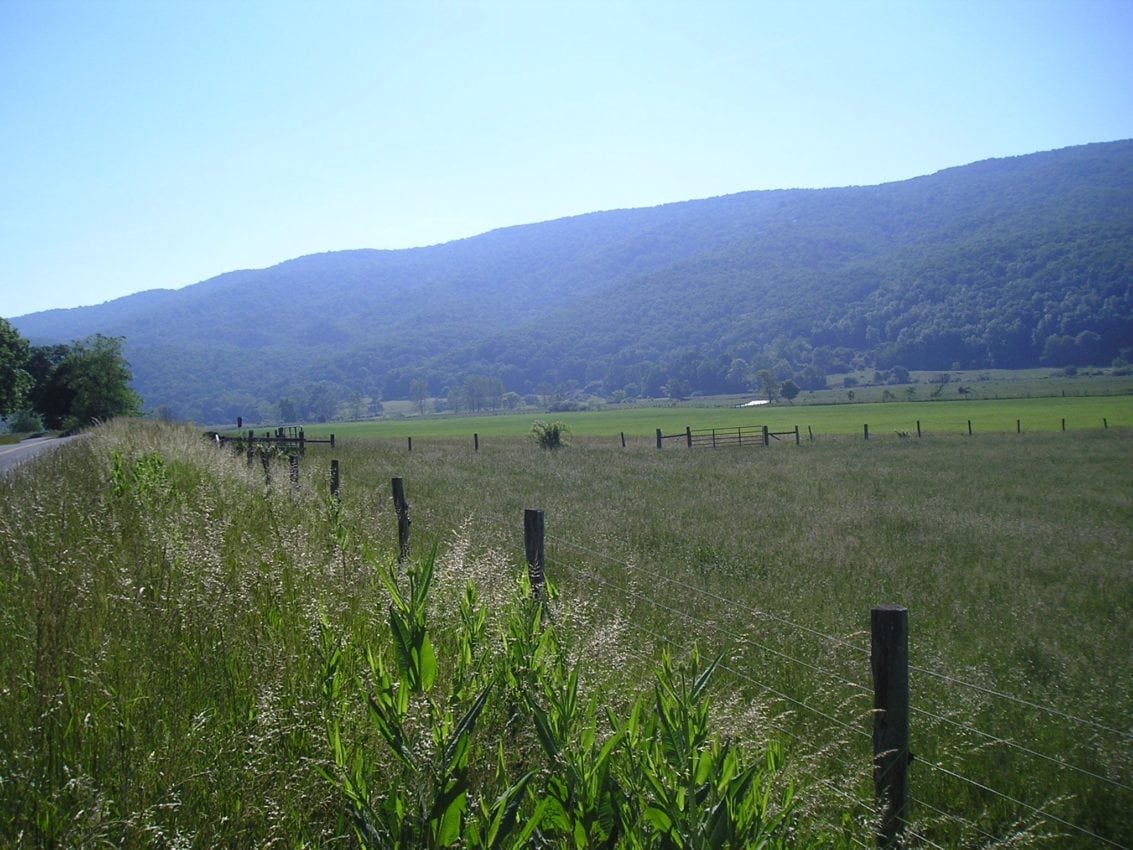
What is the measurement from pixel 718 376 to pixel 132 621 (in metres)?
196

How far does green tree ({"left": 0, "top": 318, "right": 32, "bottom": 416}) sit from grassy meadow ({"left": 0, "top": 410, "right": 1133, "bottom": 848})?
3614 centimetres

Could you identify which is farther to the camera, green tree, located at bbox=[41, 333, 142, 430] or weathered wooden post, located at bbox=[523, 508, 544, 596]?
green tree, located at bbox=[41, 333, 142, 430]

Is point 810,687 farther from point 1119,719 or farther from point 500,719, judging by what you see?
point 500,719

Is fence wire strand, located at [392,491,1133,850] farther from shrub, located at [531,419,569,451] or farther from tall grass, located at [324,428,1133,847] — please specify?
shrub, located at [531,419,569,451]

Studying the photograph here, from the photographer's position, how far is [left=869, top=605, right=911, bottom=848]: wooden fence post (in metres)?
3.31

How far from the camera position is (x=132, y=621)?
12.6 feet

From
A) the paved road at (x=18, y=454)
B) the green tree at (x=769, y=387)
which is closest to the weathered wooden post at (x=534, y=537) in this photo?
the paved road at (x=18, y=454)

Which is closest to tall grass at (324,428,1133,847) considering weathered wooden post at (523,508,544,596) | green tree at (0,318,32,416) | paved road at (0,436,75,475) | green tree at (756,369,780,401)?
weathered wooden post at (523,508,544,596)

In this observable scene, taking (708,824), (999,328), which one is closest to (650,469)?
(708,824)

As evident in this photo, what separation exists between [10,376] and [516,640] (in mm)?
52804

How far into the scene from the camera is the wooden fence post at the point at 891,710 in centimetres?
331

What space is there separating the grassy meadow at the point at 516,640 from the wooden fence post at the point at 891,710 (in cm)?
19

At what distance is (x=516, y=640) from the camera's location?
304cm

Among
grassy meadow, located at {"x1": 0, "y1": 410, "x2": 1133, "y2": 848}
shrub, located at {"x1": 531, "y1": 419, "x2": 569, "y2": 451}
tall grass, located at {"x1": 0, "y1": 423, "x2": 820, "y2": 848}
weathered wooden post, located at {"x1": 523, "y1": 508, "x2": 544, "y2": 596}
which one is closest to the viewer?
tall grass, located at {"x1": 0, "y1": 423, "x2": 820, "y2": 848}
